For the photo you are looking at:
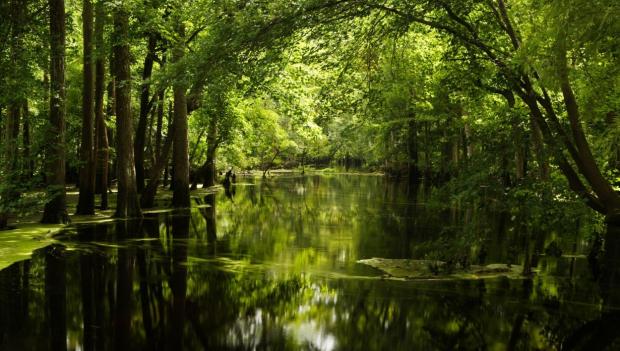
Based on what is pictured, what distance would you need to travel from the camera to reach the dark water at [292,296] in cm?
849

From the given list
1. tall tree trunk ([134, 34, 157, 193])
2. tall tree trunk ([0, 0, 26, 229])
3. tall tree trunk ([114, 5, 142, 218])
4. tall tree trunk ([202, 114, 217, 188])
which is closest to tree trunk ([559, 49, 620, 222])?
tall tree trunk ([0, 0, 26, 229])

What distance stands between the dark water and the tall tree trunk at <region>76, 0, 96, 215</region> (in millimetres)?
2660

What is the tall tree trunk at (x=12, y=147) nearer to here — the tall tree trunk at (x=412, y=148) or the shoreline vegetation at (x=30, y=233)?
the shoreline vegetation at (x=30, y=233)

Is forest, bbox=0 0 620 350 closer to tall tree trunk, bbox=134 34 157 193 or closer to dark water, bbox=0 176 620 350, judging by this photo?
dark water, bbox=0 176 620 350

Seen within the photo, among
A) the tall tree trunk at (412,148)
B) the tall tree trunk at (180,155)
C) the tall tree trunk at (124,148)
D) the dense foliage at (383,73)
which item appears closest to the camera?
the dense foliage at (383,73)

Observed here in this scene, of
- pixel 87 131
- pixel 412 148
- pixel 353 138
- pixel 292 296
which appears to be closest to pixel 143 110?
pixel 87 131

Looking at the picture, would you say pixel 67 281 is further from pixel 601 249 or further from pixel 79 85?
pixel 79 85

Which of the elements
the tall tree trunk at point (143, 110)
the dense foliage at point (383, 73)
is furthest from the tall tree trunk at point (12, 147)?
the tall tree trunk at point (143, 110)

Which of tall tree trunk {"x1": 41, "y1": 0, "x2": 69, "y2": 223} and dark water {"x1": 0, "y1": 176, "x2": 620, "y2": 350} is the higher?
tall tree trunk {"x1": 41, "y1": 0, "x2": 69, "y2": 223}

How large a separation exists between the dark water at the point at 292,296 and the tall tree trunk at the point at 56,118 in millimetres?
1444

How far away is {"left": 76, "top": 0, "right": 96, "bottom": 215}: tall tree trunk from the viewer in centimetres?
1972

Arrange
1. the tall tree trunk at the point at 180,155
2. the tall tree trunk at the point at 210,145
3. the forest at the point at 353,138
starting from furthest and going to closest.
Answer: the tall tree trunk at the point at 210,145 < the tall tree trunk at the point at 180,155 < the forest at the point at 353,138

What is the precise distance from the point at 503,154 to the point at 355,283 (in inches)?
164

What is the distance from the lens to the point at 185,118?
80.4 ft
